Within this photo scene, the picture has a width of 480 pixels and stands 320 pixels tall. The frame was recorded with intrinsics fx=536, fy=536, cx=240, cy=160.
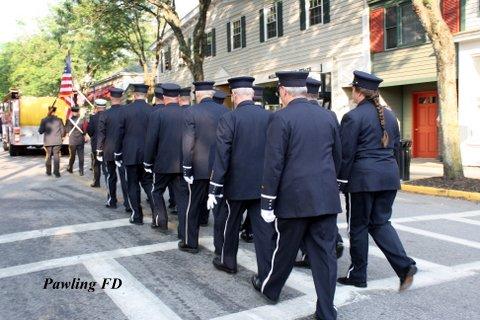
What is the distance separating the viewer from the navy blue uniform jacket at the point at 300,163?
405cm

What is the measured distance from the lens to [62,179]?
13.9 metres

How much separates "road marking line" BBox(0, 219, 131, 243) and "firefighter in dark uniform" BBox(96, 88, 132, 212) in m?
0.72

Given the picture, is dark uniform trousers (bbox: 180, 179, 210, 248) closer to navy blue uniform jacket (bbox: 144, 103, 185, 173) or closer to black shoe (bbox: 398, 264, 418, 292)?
navy blue uniform jacket (bbox: 144, 103, 185, 173)

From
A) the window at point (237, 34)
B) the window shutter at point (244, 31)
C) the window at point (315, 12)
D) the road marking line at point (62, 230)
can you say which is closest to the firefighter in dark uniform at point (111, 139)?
the road marking line at point (62, 230)

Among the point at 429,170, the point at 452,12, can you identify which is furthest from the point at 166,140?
the point at 452,12

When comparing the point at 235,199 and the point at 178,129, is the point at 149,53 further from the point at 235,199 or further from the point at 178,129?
the point at 235,199

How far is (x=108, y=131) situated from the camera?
8.88m

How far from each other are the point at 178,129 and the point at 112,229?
1736mm

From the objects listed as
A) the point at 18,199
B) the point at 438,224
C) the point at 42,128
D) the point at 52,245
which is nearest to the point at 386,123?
the point at 438,224

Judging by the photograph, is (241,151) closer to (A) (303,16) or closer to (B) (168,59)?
(A) (303,16)

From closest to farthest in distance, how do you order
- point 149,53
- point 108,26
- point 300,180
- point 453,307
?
point 300,180, point 453,307, point 108,26, point 149,53

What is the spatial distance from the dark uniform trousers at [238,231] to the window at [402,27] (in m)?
12.5

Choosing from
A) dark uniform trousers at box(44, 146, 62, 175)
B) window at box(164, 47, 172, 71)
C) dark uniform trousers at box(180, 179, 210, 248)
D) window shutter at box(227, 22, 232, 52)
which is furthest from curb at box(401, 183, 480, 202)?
window at box(164, 47, 172, 71)

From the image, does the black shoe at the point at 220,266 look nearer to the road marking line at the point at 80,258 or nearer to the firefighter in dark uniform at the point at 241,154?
the firefighter in dark uniform at the point at 241,154
